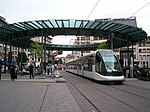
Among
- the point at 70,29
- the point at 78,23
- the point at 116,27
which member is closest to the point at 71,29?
the point at 70,29

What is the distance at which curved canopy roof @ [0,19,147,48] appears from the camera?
3288cm

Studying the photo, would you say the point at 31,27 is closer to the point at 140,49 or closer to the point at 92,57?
the point at 92,57

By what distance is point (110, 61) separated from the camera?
25.4 meters

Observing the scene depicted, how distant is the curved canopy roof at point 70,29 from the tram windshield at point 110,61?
6677 mm

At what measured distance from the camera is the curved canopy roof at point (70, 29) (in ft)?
108

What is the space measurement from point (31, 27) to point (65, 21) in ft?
18.0

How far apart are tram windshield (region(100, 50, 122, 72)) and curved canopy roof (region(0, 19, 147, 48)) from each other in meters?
6.68

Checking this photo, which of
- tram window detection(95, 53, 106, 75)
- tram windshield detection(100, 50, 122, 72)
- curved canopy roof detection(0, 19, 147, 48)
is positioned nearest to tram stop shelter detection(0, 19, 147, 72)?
curved canopy roof detection(0, 19, 147, 48)

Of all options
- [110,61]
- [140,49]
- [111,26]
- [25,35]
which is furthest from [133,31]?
[140,49]

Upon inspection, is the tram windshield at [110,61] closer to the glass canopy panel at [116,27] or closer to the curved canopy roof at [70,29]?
the curved canopy roof at [70,29]

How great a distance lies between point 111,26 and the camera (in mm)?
34250

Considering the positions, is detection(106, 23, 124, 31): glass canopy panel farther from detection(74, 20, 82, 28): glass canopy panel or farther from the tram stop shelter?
detection(74, 20, 82, 28): glass canopy panel

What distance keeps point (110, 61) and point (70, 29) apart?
46.1 feet

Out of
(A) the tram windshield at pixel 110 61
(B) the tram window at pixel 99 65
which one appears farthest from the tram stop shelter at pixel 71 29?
(B) the tram window at pixel 99 65
